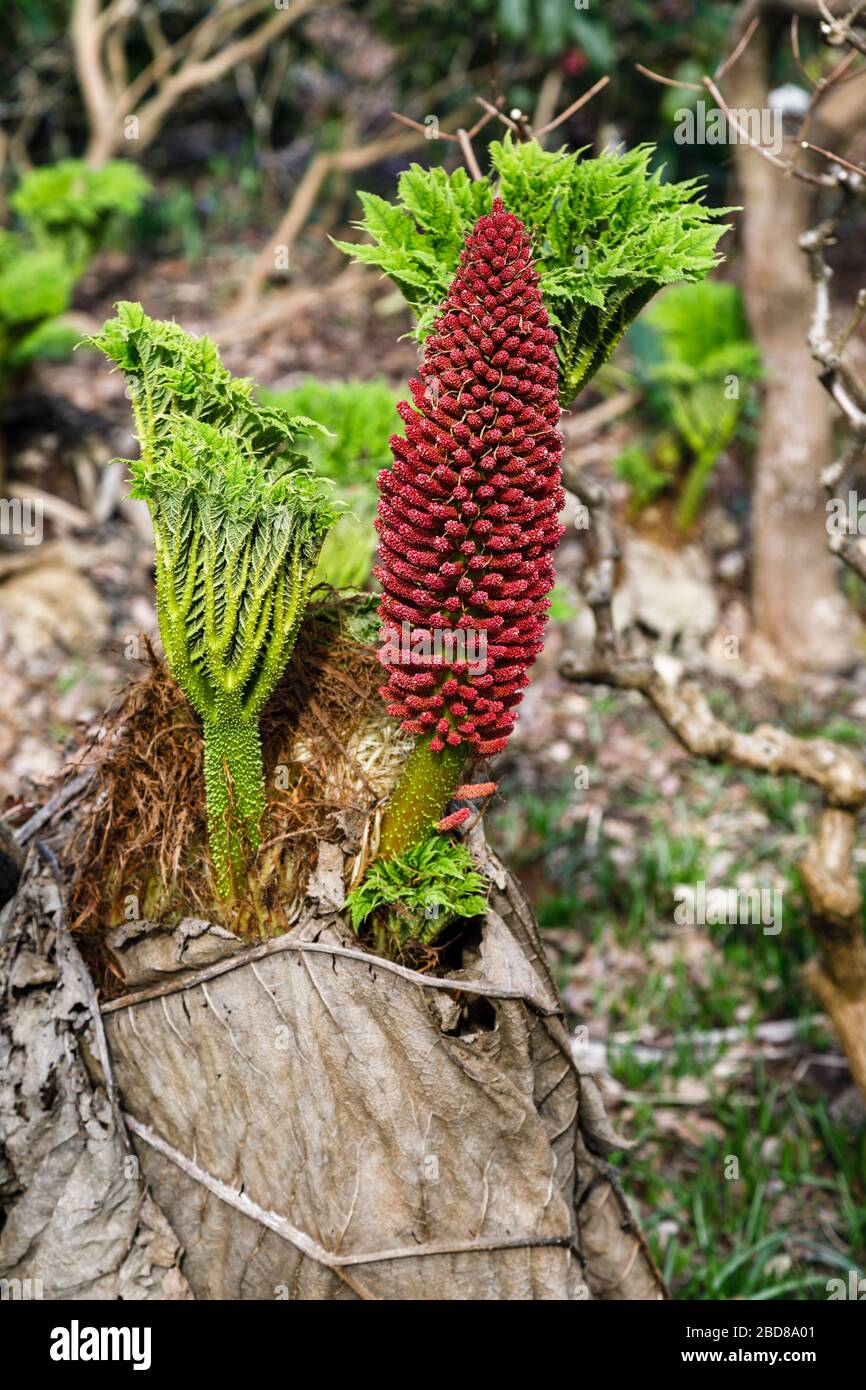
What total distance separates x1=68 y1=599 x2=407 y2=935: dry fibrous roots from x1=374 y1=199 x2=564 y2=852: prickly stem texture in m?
0.24

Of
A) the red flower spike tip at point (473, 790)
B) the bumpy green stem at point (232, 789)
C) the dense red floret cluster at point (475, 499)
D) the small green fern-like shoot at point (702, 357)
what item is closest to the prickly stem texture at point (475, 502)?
the dense red floret cluster at point (475, 499)

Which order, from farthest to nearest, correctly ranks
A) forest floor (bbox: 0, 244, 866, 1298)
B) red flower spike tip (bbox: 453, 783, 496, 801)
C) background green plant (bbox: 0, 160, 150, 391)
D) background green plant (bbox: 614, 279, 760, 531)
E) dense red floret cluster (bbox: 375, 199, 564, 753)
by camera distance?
background green plant (bbox: 614, 279, 760, 531) < background green plant (bbox: 0, 160, 150, 391) < forest floor (bbox: 0, 244, 866, 1298) < red flower spike tip (bbox: 453, 783, 496, 801) < dense red floret cluster (bbox: 375, 199, 564, 753)

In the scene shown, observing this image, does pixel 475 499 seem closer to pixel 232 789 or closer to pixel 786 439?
pixel 232 789

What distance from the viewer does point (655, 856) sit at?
14.0ft

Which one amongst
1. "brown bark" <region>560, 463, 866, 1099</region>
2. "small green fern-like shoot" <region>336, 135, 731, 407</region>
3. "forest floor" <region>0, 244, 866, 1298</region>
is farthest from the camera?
"forest floor" <region>0, 244, 866, 1298</region>

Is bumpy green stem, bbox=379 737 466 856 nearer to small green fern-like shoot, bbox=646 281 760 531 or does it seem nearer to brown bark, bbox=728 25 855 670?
brown bark, bbox=728 25 855 670

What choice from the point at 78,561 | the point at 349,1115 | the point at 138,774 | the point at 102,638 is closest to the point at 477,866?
the point at 349,1115

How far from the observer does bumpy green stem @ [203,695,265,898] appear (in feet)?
5.49

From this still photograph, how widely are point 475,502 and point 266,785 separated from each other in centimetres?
57

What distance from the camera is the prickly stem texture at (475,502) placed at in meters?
1.47

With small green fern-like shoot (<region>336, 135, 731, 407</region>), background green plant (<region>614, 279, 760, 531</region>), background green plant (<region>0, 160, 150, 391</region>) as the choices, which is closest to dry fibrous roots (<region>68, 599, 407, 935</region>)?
small green fern-like shoot (<region>336, 135, 731, 407</region>)

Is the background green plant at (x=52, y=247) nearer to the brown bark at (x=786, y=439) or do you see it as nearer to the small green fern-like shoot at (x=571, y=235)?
the brown bark at (x=786, y=439)

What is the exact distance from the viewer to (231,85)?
1002cm
